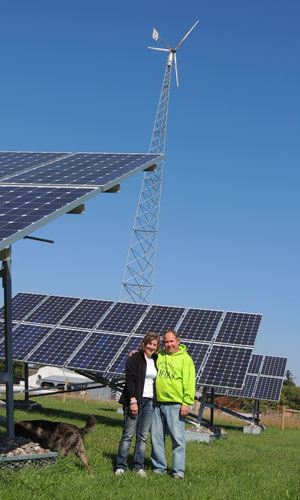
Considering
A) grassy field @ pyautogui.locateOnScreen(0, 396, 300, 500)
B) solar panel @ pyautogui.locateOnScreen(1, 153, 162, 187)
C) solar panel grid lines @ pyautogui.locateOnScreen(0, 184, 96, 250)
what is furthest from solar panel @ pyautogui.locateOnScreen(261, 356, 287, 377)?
solar panel grid lines @ pyautogui.locateOnScreen(0, 184, 96, 250)

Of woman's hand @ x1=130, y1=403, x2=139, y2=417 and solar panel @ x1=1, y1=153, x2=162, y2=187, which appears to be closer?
woman's hand @ x1=130, y1=403, x2=139, y2=417

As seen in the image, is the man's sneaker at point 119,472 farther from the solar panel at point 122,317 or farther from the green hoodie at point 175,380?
the solar panel at point 122,317

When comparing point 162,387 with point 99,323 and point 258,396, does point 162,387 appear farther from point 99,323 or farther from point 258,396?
point 258,396

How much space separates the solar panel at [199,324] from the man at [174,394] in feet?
32.4

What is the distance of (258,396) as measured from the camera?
91.6ft

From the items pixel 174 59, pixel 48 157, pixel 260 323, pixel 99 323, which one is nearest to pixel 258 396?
pixel 260 323

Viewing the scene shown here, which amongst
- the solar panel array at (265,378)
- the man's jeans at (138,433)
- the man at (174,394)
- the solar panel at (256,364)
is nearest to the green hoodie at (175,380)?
the man at (174,394)

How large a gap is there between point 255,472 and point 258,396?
57.8 ft

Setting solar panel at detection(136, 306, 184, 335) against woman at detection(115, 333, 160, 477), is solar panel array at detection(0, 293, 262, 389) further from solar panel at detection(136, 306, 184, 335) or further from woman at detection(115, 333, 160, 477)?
woman at detection(115, 333, 160, 477)

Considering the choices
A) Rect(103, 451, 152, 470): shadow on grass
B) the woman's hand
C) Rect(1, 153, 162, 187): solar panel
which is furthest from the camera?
Rect(1, 153, 162, 187): solar panel

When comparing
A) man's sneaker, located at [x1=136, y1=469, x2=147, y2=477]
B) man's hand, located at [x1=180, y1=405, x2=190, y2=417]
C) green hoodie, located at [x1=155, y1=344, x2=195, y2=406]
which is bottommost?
man's sneaker, located at [x1=136, y1=469, x2=147, y2=477]

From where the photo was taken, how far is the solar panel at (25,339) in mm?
19156

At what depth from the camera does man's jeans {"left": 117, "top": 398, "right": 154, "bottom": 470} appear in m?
9.30

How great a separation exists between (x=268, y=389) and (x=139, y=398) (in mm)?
20718
